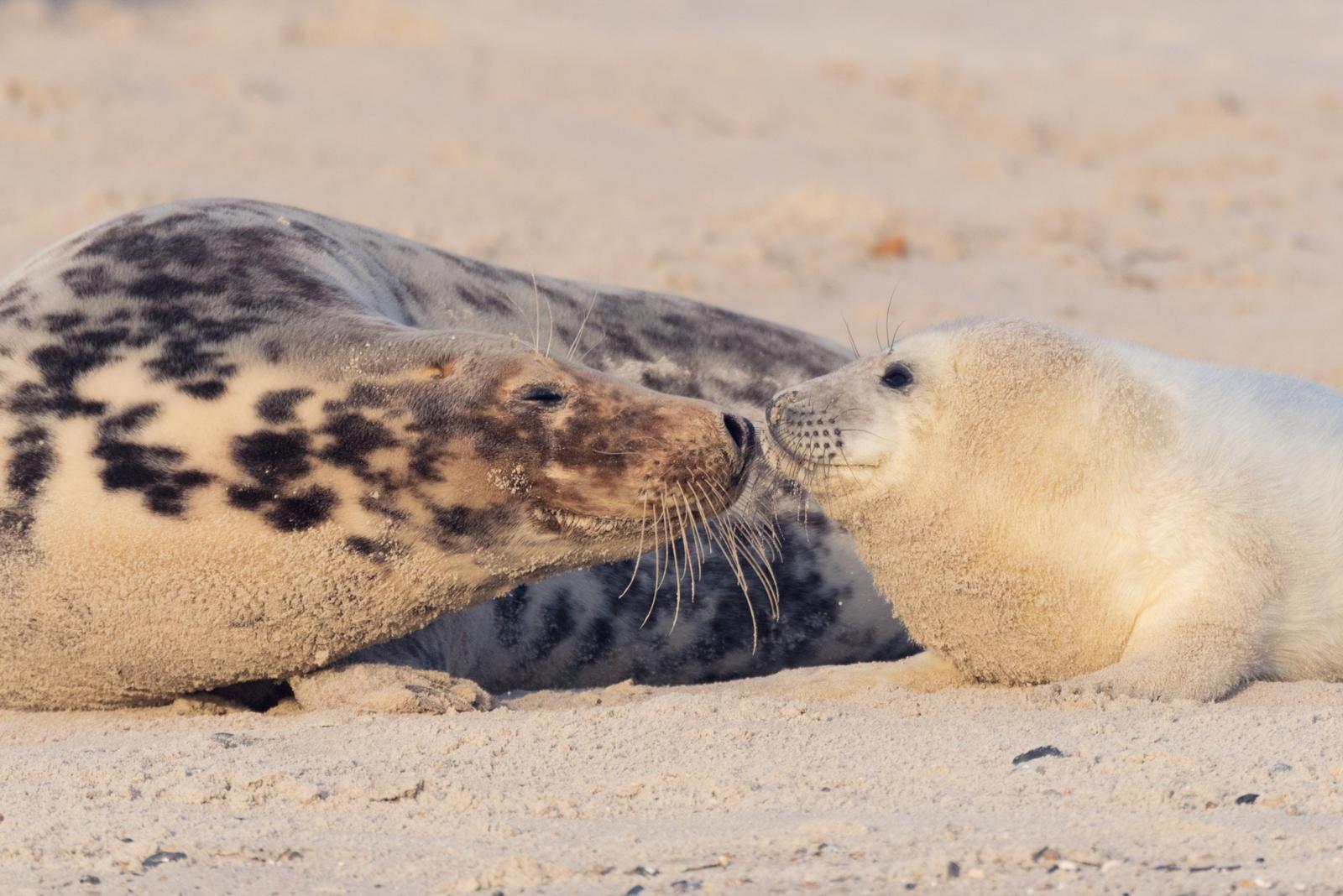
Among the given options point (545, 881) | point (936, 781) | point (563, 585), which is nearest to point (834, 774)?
point (936, 781)

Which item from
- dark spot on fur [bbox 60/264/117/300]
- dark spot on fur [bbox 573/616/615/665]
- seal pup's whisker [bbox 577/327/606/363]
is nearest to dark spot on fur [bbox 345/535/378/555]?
dark spot on fur [bbox 60/264/117/300]

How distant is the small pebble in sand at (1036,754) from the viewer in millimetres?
2727

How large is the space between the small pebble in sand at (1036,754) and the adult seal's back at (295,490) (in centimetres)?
72

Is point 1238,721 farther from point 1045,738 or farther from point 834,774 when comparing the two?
point 834,774

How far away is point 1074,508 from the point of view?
3295 mm

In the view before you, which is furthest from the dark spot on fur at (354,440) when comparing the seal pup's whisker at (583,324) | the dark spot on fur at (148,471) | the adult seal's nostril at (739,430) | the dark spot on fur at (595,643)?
the seal pup's whisker at (583,324)

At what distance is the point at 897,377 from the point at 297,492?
1.11 meters

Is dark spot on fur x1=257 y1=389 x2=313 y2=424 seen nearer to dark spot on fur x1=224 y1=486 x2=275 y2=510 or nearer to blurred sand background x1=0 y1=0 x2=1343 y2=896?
dark spot on fur x1=224 y1=486 x2=275 y2=510

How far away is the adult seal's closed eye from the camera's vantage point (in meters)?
3.13

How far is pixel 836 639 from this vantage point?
4.19 metres

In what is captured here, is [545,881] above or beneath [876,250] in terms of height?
beneath

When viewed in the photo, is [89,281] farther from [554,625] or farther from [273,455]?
[554,625]

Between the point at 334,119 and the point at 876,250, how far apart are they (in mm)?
2734

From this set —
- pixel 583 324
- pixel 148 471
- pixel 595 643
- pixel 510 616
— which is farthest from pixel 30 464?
pixel 583 324
